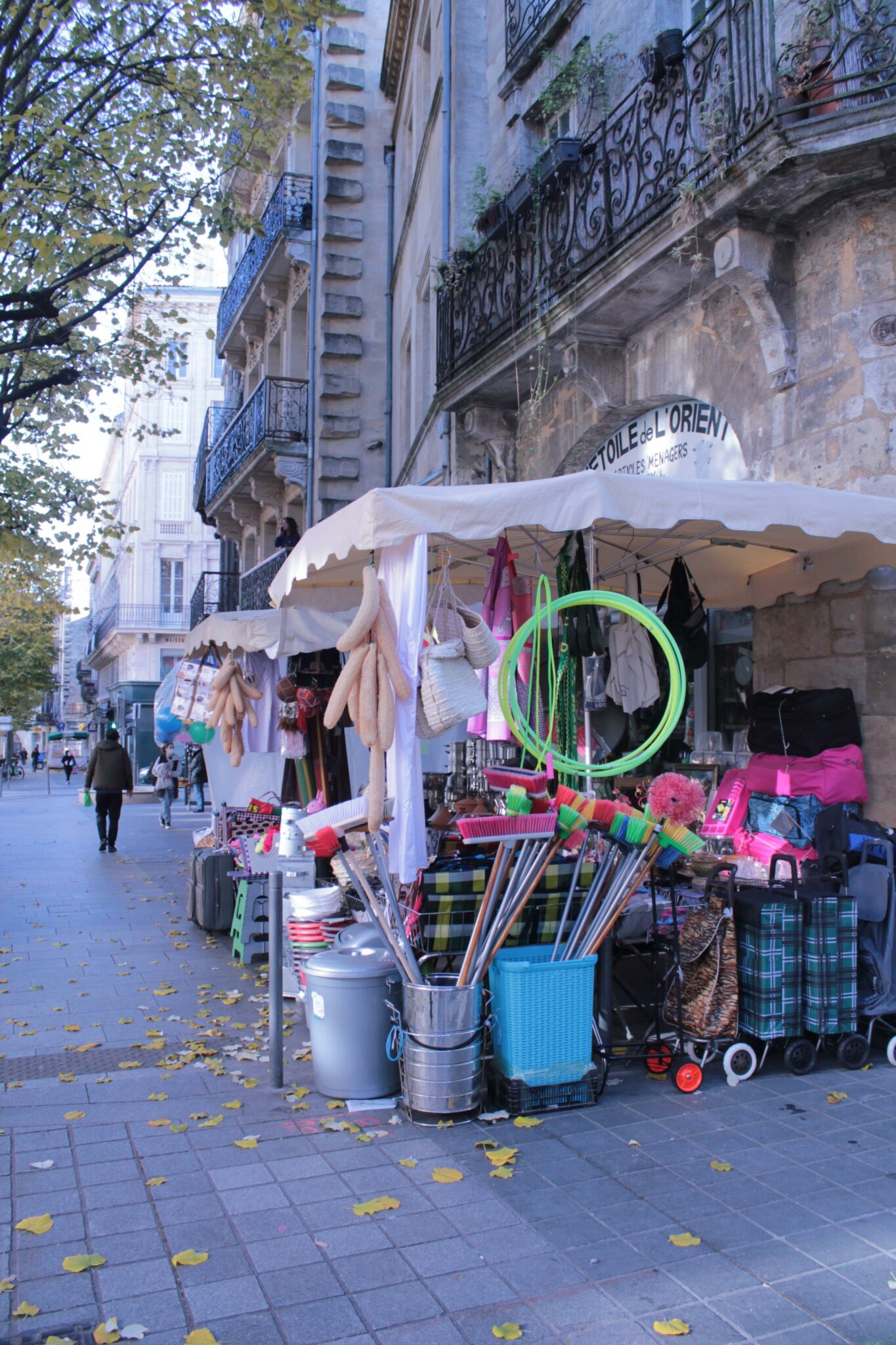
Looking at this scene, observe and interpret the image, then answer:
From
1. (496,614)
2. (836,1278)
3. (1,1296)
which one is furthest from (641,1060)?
(1,1296)

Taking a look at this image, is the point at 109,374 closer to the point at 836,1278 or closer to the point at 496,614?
the point at 496,614

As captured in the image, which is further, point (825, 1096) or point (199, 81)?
point (199, 81)

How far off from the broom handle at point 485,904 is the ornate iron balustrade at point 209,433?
75.4 feet

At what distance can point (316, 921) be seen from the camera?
6285mm

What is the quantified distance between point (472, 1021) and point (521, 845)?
2.66 feet

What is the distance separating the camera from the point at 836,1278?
317cm

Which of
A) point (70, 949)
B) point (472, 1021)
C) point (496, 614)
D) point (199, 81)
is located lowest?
point (70, 949)

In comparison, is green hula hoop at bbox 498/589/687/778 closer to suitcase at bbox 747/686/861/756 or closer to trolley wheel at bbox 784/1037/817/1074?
trolley wheel at bbox 784/1037/817/1074

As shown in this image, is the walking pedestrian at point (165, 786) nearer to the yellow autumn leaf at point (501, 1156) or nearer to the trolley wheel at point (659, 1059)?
the trolley wheel at point (659, 1059)

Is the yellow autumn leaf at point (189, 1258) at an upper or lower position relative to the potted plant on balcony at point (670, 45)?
lower

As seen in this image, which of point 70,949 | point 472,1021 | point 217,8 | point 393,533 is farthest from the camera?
point 217,8

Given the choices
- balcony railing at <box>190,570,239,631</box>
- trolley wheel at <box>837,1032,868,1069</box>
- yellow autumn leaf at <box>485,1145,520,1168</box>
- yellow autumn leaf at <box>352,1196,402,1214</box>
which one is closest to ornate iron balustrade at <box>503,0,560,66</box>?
trolley wheel at <box>837,1032,868,1069</box>

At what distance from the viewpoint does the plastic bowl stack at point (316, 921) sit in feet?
20.5

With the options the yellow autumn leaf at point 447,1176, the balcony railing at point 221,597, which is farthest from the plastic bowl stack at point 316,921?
the balcony railing at point 221,597
